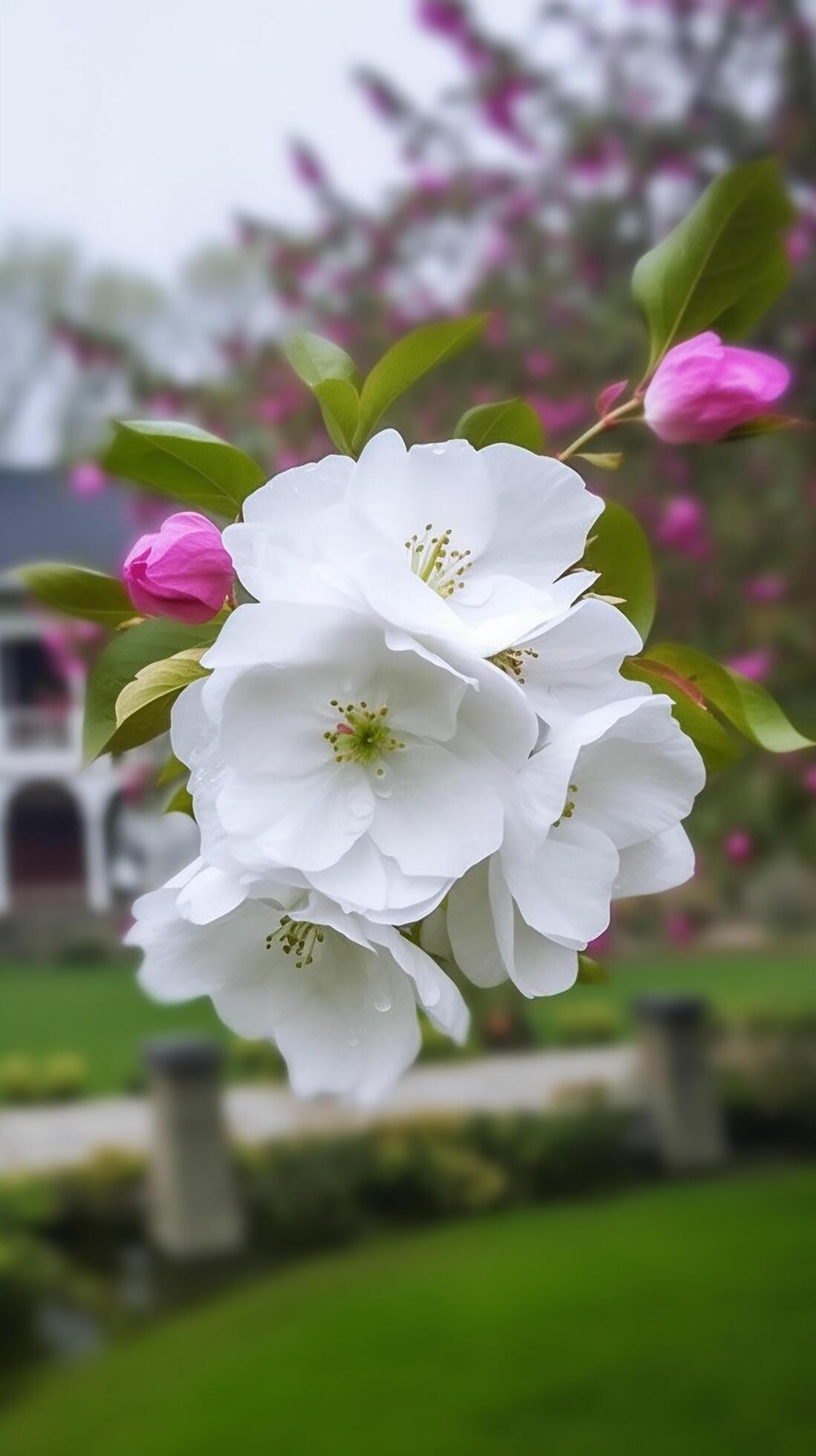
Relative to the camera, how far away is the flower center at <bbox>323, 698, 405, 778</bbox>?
27 centimetres

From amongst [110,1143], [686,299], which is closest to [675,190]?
[686,299]

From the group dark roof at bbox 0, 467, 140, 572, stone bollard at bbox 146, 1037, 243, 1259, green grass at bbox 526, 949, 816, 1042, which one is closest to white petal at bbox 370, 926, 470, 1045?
stone bollard at bbox 146, 1037, 243, 1259

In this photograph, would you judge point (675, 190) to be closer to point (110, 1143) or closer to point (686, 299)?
point (686, 299)

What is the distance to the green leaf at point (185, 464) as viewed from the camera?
1.05ft

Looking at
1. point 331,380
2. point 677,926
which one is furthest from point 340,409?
point 677,926

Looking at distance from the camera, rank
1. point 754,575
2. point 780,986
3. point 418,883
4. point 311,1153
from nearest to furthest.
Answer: point 418,883 → point 754,575 → point 311,1153 → point 780,986

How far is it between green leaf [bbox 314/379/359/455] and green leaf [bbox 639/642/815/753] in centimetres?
8

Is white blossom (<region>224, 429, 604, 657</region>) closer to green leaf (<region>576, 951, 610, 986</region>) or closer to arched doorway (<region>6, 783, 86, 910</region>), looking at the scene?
green leaf (<region>576, 951, 610, 986</region>)

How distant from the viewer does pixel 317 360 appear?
0.34 metres

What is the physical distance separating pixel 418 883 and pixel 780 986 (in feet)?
19.3

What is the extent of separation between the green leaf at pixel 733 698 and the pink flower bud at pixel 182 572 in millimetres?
101

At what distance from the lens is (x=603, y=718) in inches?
10.6

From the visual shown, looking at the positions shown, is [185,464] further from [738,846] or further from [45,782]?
[45,782]

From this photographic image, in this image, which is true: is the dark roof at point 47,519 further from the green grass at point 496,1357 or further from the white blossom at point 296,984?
the white blossom at point 296,984
